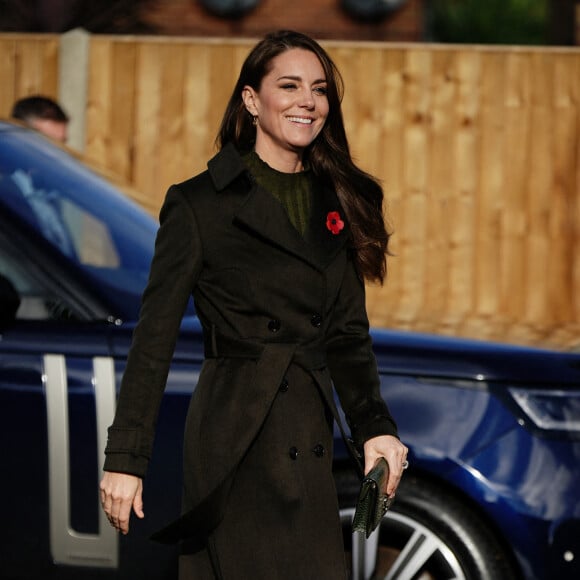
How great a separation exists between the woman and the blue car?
0.89m

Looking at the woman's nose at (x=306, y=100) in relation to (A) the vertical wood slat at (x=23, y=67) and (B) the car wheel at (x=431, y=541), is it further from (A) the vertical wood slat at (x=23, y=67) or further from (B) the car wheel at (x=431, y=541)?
(A) the vertical wood slat at (x=23, y=67)

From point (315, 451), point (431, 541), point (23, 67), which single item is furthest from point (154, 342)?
point (23, 67)

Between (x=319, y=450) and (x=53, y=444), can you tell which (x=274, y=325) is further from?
(x=53, y=444)

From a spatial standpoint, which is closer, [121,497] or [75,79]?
[121,497]

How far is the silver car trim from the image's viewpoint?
3939 millimetres

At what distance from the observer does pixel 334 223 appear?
3.08 metres

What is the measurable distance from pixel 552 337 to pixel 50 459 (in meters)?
1.48

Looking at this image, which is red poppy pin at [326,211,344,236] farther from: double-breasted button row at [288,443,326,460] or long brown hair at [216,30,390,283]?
double-breasted button row at [288,443,326,460]

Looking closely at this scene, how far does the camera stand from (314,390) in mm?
3053

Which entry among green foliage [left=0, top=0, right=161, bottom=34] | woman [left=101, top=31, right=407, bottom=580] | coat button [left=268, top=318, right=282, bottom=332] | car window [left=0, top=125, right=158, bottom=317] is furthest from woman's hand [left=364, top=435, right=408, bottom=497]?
green foliage [left=0, top=0, right=161, bottom=34]

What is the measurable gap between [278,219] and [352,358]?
13.4 inches

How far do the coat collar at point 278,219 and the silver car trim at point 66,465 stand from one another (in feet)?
3.51

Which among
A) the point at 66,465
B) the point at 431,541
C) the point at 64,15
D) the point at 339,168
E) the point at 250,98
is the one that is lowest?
the point at 431,541

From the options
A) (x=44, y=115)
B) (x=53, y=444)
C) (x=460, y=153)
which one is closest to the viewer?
(x=53, y=444)
